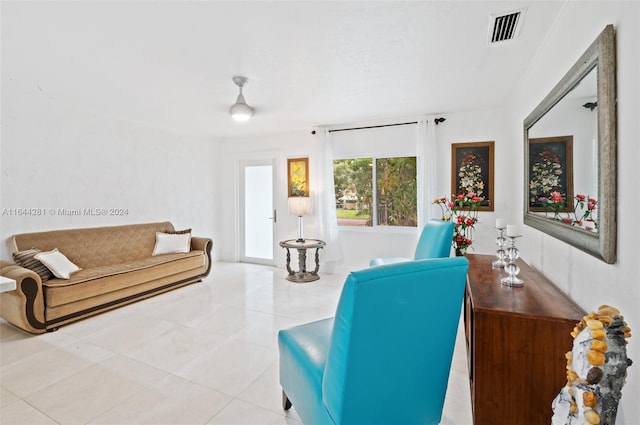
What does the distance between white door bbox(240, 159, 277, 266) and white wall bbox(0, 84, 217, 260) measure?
832mm

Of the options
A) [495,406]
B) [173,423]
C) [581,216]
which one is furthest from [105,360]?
[581,216]

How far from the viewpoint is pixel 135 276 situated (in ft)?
12.0

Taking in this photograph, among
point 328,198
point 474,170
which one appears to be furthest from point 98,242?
point 474,170

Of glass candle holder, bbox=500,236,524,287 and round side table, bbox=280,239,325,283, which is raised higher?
glass candle holder, bbox=500,236,524,287

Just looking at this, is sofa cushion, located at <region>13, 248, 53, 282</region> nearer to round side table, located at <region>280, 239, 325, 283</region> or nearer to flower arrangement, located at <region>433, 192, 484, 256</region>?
round side table, located at <region>280, 239, 325, 283</region>

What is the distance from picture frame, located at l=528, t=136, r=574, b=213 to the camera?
1.65m

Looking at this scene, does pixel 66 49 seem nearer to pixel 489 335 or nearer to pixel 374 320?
pixel 374 320

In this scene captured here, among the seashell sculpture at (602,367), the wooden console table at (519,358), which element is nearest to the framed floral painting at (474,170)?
the wooden console table at (519,358)

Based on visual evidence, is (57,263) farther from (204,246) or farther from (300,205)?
(300,205)

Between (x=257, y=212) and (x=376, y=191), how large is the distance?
7.81 feet

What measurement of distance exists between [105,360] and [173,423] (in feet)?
3.59

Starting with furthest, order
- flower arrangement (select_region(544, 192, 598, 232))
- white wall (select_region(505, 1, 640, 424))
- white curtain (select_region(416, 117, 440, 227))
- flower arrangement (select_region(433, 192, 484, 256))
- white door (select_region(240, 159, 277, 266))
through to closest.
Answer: white door (select_region(240, 159, 277, 266)) < white curtain (select_region(416, 117, 440, 227)) < flower arrangement (select_region(433, 192, 484, 256)) < flower arrangement (select_region(544, 192, 598, 232)) < white wall (select_region(505, 1, 640, 424))

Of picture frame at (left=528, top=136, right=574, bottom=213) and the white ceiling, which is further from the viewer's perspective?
the white ceiling

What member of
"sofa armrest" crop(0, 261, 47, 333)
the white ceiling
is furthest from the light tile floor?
the white ceiling
